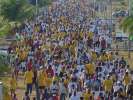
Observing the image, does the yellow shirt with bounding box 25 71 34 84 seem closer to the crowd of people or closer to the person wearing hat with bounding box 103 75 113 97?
the crowd of people

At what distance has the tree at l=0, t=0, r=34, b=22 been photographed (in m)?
46.4

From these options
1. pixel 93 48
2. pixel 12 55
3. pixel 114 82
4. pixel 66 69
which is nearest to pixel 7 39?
pixel 93 48

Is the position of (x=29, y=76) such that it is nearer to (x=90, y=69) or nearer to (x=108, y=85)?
(x=108, y=85)

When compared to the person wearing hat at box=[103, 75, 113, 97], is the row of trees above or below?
above

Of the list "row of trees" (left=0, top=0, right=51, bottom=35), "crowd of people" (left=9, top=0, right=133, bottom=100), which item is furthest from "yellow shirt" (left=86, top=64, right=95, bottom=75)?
"row of trees" (left=0, top=0, right=51, bottom=35)

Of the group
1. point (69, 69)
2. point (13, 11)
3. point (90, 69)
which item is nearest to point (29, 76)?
point (90, 69)

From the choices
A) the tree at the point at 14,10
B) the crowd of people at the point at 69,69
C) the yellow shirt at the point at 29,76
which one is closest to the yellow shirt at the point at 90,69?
the crowd of people at the point at 69,69

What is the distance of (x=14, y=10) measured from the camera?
47094mm

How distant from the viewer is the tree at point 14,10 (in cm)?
4644

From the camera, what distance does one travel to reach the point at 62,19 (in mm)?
56000

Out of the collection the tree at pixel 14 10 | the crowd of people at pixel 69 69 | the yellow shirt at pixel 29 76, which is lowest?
the crowd of people at pixel 69 69

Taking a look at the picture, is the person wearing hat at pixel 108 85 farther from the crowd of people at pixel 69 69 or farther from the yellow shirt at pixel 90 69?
the yellow shirt at pixel 90 69

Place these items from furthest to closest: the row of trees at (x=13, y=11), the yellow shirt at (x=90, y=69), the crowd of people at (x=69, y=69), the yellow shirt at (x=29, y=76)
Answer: the row of trees at (x=13, y=11)
the yellow shirt at (x=90, y=69)
the yellow shirt at (x=29, y=76)
the crowd of people at (x=69, y=69)

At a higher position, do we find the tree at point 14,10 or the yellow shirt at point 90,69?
the tree at point 14,10
